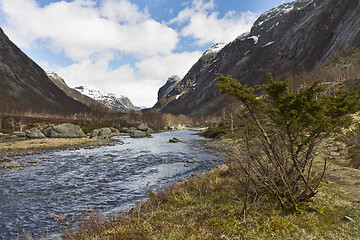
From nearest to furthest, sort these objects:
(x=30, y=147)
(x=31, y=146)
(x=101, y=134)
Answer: (x=30, y=147)
(x=31, y=146)
(x=101, y=134)

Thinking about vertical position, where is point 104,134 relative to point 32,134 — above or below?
above

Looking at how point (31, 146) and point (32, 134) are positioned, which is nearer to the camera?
point (31, 146)

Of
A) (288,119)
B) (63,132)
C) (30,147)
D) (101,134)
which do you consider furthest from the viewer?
(101,134)

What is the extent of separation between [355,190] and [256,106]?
813 centimetres

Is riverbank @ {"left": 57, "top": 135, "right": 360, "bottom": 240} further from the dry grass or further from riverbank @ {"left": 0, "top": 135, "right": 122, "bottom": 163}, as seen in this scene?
the dry grass

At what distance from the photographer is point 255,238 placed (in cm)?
641

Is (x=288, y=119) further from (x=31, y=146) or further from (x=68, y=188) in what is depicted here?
(x=31, y=146)

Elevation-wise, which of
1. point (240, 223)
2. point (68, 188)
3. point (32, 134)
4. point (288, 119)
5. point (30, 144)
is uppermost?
point (288, 119)

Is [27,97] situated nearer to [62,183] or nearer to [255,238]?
[62,183]

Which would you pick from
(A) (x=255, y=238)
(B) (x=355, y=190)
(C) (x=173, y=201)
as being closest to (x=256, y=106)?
(A) (x=255, y=238)

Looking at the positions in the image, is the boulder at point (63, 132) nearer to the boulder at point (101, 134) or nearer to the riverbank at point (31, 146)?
the boulder at point (101, 134)

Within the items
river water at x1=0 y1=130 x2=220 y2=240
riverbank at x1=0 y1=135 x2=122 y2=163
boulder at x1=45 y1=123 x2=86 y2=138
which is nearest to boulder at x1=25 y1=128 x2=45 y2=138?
boulder at x1=45 y1=123 x2=86 y2=138

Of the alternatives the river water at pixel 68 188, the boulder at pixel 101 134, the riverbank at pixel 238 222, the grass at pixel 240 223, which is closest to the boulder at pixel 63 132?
the boulder at pixel 101 134

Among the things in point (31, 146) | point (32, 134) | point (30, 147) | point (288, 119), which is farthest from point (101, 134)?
point (288, 119)
